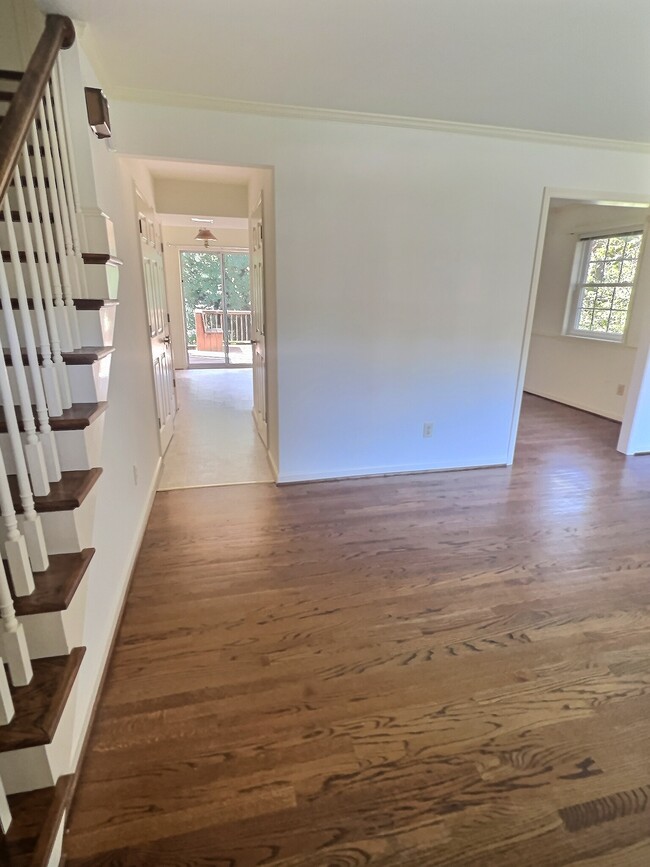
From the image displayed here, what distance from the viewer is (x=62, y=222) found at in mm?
1556

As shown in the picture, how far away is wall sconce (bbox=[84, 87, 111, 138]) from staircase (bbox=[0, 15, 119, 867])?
12 cm

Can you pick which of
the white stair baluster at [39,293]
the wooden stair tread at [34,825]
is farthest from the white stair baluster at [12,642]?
the white stair baluster at [39,293]

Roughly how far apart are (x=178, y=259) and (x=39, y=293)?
22.9 feet

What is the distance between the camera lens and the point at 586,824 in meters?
1.24

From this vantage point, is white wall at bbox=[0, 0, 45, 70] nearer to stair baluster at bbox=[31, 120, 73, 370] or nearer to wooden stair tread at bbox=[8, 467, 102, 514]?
stair baluster at bbox=[31, 120, 73, 370]

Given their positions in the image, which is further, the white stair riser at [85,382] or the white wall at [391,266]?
the white wall at [391,266]

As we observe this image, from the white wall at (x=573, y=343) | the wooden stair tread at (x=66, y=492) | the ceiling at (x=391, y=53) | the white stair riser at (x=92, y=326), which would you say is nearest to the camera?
the wooden stair tread at (x=66, y=492)

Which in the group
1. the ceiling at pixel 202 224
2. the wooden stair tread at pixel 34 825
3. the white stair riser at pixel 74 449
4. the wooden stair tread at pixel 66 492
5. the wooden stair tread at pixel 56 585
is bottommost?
the wooden stair tread at pixel 34 825

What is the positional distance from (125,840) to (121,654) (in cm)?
69

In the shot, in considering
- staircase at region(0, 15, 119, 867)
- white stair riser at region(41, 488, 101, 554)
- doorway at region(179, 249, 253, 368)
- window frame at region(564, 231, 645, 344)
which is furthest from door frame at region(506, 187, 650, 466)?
doorway at region(179, 249, 253, 368)

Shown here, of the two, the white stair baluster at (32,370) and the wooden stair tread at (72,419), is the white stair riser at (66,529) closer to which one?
the white stair baluster at (32,370)

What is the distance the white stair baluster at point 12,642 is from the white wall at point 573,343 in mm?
5666

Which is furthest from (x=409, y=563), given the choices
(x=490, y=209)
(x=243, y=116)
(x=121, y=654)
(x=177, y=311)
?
(x=177, y=311)

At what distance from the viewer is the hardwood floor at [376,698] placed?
1.21 meters
